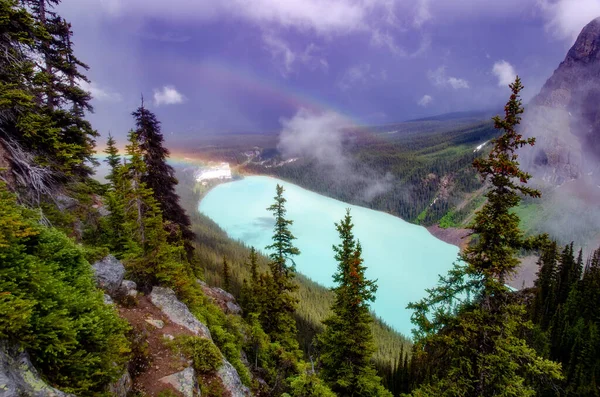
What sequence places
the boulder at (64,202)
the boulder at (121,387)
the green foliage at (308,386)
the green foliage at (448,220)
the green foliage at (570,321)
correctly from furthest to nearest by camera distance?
the green foliage at (448,220), the green foliage at (570,321), the boulder at (64,202), the green foliage at (308,386), the boulder at (121,387)

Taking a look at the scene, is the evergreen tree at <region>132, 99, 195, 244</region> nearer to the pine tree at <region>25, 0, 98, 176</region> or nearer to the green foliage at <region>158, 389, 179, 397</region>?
the pine tree at <region>25, 0, 98, 176</region>

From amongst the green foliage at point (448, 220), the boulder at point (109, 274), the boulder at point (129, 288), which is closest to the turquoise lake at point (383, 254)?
the green foliage at point (448, 220)

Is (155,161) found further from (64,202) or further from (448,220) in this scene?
(448,220)

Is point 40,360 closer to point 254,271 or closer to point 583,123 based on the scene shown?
point 254,271

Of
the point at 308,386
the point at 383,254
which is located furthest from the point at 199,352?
the point at 383,254

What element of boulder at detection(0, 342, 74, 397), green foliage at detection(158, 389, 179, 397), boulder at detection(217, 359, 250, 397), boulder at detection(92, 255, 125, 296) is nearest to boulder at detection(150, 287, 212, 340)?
boulder at detection(217, 359, 250, 397)

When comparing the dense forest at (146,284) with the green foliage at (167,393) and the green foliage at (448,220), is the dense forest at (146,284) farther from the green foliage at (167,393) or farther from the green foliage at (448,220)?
the green foliage at (448,220)
